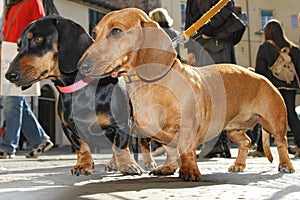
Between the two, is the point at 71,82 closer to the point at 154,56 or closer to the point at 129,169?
the point at 129,169

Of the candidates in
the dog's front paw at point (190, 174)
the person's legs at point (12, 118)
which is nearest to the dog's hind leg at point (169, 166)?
the dog's front paw at point (190, 174)

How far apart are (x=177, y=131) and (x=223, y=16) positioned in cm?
265

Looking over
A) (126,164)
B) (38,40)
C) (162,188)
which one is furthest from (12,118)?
(162,188)

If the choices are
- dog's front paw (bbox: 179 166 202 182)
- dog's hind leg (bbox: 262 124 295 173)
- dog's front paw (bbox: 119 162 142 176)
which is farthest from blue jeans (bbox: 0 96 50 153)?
dog's front paw (bbox: 179 166 202 182)

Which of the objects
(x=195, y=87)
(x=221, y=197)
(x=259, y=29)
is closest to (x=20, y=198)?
(x=221, y=197)

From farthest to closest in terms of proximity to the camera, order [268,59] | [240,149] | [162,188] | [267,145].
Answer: [268,59] < [267,145] < [240,149] < [162,188]

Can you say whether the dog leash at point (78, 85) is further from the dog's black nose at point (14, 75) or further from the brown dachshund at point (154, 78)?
the brown dachshund at point (154, 78)

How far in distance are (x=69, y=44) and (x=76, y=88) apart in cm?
33

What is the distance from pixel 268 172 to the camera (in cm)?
323

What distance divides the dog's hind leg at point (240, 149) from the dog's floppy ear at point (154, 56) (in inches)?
42.1

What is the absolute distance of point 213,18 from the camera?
199 inches

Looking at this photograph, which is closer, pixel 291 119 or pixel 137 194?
pixel 137 194

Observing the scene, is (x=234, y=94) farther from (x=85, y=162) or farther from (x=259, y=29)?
(x=259, y=29)

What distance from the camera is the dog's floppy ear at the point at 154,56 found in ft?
8.91
